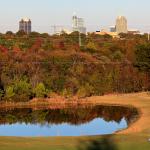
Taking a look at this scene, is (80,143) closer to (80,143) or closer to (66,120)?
(80,143)

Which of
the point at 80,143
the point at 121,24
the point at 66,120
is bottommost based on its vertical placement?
the point at 66,120

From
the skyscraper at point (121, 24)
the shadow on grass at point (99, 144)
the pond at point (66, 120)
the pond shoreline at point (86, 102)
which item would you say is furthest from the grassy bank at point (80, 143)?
the skyscraper at point (121, 24)

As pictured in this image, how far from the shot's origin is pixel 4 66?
45.0 metres

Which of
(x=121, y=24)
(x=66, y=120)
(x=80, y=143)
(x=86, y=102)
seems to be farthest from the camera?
(x=121, y=24)

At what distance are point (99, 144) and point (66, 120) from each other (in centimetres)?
1613

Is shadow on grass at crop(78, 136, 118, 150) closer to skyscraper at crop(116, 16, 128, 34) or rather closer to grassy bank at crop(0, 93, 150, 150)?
grassy bank at crop(0, 93, 150, 150)

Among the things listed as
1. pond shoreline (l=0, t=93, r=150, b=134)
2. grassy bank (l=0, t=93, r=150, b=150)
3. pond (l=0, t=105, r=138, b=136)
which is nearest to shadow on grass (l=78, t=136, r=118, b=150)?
grassy bank (l=0, t=93, r=150, b=150)

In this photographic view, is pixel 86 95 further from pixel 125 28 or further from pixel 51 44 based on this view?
pixel 125 28

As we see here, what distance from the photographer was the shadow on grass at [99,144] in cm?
1692

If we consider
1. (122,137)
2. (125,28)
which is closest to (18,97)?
(122,137)

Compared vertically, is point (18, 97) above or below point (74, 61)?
below

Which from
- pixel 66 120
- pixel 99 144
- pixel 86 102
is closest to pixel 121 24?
pixel 86 102

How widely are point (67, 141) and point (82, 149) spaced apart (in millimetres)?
2103

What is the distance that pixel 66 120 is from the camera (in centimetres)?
3391
